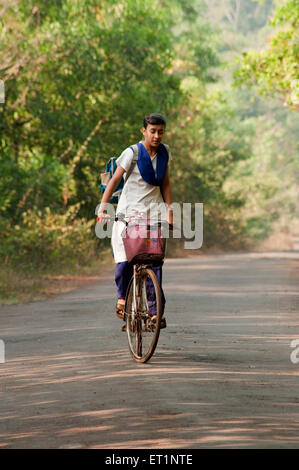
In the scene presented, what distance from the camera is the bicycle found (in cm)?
897

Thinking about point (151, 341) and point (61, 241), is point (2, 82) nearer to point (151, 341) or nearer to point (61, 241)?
point (61, 241)

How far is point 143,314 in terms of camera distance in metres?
9.28

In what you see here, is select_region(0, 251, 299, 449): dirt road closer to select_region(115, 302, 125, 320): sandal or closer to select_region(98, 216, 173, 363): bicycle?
select_region(98, 216, 173, 363): bicycle

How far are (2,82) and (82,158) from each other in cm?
659

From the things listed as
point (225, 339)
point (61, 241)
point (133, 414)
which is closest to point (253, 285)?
point (61, 241)

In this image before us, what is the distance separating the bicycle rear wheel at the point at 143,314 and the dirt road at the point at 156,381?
15cm

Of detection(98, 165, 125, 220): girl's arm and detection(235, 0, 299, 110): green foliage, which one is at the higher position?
detection(235, 0, 299, 110): green foliage

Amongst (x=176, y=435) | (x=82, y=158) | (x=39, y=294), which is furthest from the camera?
(x=82, y=158)

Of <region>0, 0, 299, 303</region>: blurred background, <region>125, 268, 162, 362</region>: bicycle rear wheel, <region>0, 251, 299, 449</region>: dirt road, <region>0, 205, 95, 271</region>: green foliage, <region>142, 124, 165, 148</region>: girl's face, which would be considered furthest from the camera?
<region>0, 0, 299, 303</region>: blurred background

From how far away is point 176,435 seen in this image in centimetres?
612

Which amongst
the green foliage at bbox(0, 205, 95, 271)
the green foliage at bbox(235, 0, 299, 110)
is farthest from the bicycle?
the green foliage at bbox(235, 0, 299, 110)

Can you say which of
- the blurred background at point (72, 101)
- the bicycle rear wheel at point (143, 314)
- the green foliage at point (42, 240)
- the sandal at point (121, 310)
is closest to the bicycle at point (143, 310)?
the bicycle rear wheel at point (143, 314)

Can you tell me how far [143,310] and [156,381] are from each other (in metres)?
1.42

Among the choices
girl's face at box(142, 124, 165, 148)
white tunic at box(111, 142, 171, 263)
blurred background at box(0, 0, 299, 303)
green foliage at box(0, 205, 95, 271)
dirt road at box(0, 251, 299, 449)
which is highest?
blurred background at box(0, 0, 299, 303)
